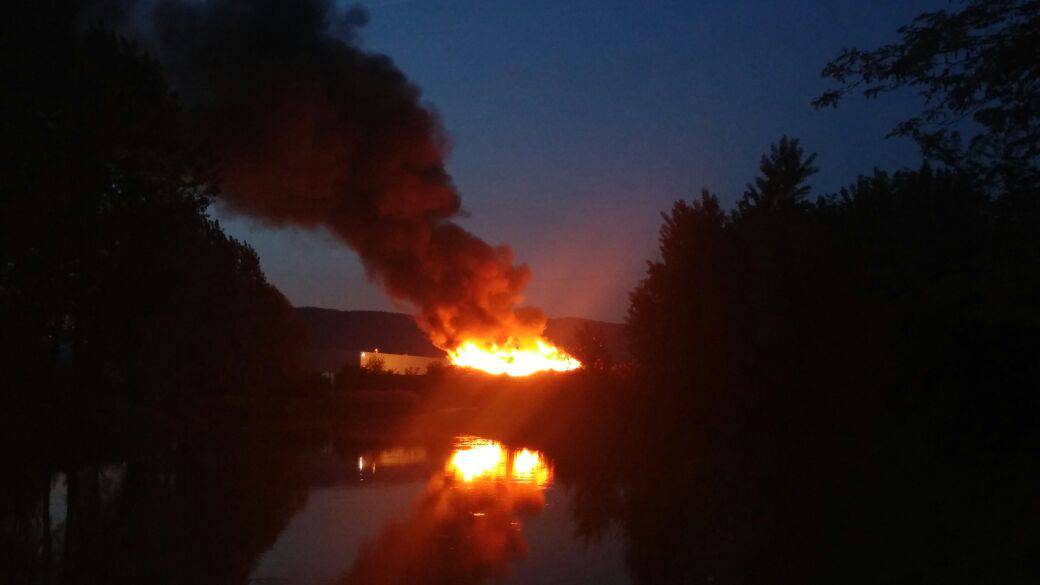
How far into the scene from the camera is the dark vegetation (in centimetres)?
1073

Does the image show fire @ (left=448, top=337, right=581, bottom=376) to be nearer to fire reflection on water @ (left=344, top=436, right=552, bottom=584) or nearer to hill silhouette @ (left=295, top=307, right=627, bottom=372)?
fire reflection on water @ (left=344, top=436, right=552, bottom=584)

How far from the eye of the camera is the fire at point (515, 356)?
38.3 metres

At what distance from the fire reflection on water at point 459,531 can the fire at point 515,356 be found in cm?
1581

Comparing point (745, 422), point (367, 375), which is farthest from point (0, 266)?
point (367, 375)

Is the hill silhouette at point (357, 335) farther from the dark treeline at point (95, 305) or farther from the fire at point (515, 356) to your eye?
the dark treeline at point (95, 305)

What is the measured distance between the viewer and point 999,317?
12438mm

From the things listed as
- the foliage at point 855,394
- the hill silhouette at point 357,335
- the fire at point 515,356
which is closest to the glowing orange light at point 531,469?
the foliage at point 855,394

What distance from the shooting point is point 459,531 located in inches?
518

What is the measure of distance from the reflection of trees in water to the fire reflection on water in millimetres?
1333

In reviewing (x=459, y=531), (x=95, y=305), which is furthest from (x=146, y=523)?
(x=95, y=305)

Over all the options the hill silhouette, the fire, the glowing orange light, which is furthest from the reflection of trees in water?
the hill silhouette

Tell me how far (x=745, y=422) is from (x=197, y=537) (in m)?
11.6

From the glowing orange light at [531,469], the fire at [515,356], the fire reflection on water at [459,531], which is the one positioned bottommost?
the fire reflection on water at [459,531]

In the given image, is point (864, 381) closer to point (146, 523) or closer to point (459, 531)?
point (459, 531)
